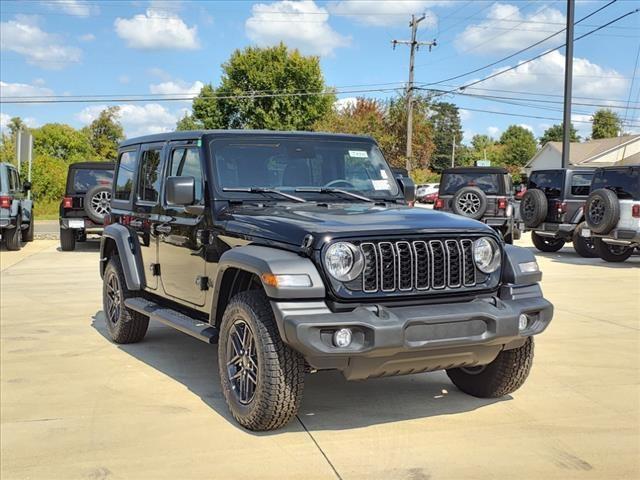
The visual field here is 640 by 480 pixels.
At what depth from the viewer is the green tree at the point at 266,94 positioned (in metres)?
54.8

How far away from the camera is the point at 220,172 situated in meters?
5.14

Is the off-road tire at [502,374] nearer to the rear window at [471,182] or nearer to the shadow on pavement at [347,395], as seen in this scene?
the shadow on pavement at [347,395]

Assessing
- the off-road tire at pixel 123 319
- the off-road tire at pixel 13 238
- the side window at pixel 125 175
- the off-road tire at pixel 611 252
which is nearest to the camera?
the off-road tire at pixel 123 319

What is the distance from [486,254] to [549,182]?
12.1 meters

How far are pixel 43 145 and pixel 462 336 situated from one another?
79.9 meters

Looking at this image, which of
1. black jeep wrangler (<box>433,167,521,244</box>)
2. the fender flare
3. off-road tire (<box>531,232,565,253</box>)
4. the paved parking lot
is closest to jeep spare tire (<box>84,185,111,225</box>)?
black jeep wrangler (<box>433,167,521,244</box>)

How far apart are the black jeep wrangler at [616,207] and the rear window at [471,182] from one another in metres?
2.86

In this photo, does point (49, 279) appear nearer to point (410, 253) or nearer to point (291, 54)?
point (410, 253)

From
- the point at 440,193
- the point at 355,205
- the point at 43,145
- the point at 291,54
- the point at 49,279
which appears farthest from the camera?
the point at 43,145

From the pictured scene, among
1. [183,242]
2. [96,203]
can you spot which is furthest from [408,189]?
[96,203]

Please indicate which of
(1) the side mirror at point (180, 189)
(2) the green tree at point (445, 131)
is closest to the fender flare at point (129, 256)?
(1) the side mirror at point (180, 189)

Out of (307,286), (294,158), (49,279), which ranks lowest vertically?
(49,279)

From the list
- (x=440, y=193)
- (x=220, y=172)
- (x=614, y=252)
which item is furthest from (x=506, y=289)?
(x=440, y=193)

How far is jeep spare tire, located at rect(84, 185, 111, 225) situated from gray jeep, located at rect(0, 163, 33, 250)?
1.80 m
